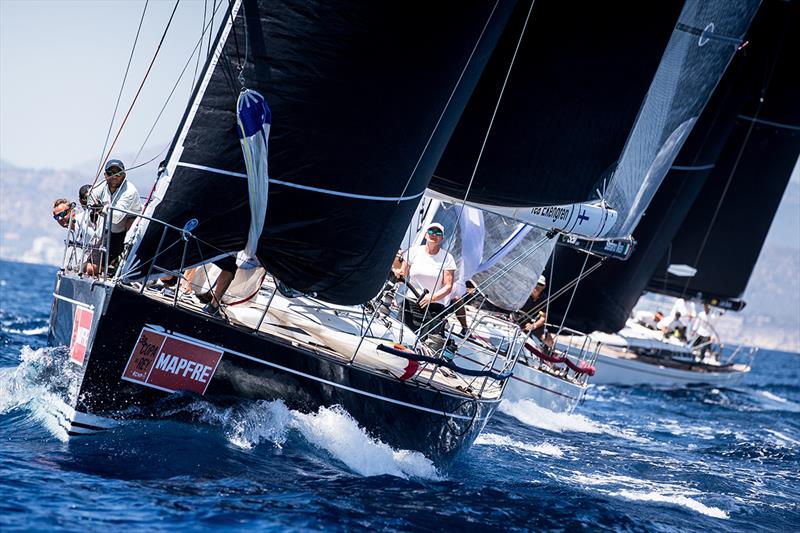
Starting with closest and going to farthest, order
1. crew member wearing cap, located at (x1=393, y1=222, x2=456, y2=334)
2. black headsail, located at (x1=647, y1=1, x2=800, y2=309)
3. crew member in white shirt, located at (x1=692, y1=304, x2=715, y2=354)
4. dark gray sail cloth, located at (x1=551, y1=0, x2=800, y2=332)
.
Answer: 1. crew member wearing cap, located at (x1=393, y1=222, x2=456, y2=334)
2. dark gray sail cloth, located at (x1=551, y1=0, x2=800, y2=332)
3. black headsail, located at (x1=647, y1=1, x2=800, y2=309)
4. crew member in white shirt, located at (x1=692, y1=304, x2=715, y2=354)

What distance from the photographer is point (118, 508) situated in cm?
506

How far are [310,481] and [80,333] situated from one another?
1857 millimetres

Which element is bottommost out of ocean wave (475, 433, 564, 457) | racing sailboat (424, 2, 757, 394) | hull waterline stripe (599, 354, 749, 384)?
ocean wave (475, 433, 564, 457)

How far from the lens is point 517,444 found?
10.2m

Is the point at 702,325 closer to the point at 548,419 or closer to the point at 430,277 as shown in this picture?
the point at 548,419

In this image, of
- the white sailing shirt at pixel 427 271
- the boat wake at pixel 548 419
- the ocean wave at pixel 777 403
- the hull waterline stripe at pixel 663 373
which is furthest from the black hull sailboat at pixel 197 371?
the ocean wave at pixel 777 403

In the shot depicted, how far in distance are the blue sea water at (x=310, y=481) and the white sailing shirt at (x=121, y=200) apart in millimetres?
1099

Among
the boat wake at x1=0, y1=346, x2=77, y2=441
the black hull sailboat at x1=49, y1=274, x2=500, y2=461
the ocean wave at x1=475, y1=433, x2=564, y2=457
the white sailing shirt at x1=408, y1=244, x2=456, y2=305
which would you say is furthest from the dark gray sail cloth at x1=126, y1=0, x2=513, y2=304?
the ocean wave at x1=475, y1=433, x2=564, y2=457

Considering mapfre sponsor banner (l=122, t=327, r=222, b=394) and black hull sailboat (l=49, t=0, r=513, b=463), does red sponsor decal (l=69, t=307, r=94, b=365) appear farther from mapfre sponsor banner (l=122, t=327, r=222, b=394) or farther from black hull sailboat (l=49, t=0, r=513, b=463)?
mapfre sponsor banner (l=122, t=327, r=222, b=394)

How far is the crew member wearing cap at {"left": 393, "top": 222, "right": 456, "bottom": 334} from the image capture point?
886cm

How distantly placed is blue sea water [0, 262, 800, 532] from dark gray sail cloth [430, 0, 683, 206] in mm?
2572

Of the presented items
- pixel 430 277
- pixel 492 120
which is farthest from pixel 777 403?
pixel 492 120

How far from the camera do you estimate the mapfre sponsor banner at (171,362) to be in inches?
246

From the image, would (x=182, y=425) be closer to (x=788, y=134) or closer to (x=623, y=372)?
(x=623, y=372)
